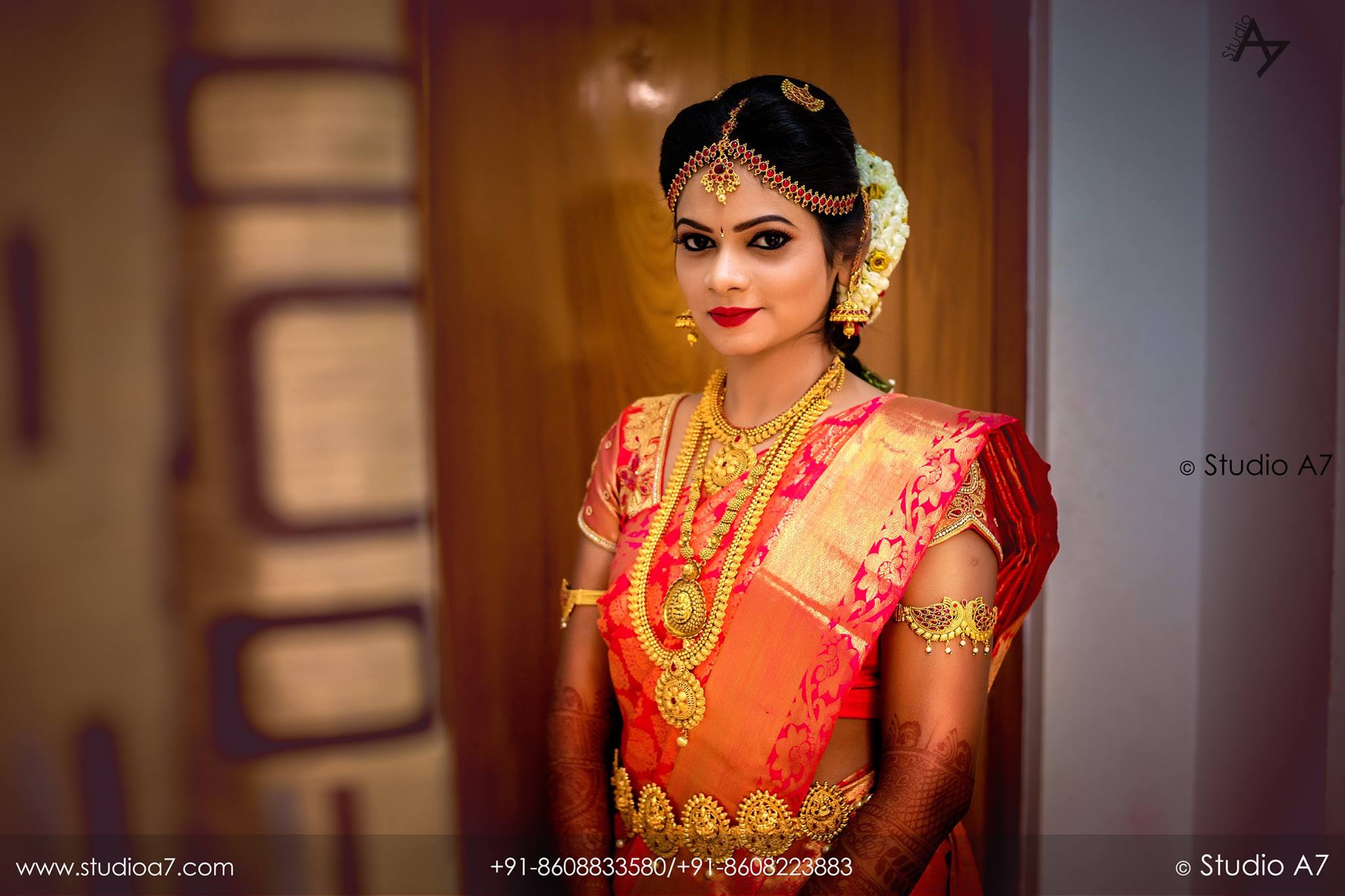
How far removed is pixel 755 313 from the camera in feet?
4.49

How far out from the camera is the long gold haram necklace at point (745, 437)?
1480 millimetres

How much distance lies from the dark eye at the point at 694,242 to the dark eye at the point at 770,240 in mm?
73

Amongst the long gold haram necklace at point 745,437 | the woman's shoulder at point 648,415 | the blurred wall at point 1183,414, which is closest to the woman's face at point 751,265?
the long gold haram necklace at point 745,437

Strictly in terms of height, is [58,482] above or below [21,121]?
below

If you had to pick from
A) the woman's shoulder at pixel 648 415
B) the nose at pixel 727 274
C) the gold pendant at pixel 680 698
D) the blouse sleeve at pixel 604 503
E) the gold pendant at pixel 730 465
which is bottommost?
the gold pendant at pixel 680 698

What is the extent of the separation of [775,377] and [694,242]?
244 mm

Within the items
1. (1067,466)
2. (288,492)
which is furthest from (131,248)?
(1067,466)

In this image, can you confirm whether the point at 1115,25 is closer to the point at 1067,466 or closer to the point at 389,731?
the point at 1067,466

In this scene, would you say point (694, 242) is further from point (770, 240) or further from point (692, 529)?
point (692, 529)

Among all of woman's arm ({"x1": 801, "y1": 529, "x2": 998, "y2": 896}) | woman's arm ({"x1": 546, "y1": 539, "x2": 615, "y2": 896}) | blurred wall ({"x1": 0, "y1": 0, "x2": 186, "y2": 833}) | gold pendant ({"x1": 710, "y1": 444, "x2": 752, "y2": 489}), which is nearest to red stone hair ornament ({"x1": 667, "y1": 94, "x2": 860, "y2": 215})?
gold pendant ({"x1": 710, "y1": 444, "x2": 752, "y2": 489})

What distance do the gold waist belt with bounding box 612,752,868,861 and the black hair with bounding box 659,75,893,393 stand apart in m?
0.71

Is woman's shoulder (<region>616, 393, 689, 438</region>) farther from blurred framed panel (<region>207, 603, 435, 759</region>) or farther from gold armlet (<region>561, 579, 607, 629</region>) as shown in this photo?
blurred framed panel (<region>207, 603, 435, 759</region>)

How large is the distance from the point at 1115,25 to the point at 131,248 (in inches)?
73.3

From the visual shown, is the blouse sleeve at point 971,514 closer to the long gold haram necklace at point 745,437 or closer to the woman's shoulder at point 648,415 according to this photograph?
the long gold haram necklace at point 745,437
